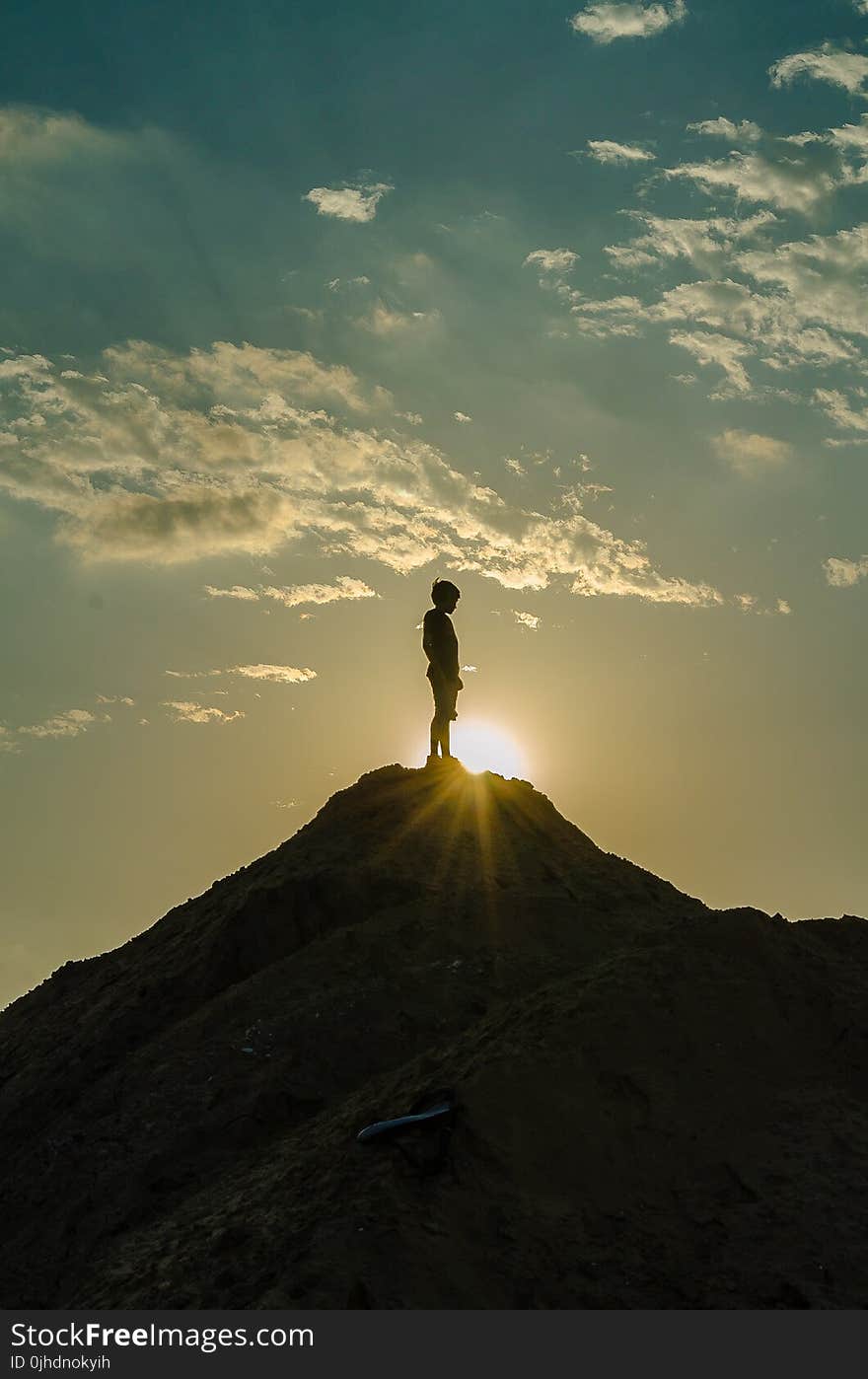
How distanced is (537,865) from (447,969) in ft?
11.1

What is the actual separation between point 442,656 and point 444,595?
3.40 feet

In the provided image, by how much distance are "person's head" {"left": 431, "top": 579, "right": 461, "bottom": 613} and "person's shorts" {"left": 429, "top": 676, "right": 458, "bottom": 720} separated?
121cm

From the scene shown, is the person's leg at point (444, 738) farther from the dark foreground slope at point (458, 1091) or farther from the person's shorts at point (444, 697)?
the dark foreground slope at point (458, 1091)

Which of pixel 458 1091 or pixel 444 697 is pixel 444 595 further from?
pixel 458 1091

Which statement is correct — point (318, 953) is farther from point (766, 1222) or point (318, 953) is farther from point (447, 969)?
point (766, 1222)

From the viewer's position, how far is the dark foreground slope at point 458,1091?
1066cm

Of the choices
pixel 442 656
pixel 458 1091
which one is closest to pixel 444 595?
pixel 442 656

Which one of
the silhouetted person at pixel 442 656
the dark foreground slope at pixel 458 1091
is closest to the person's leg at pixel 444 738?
the silhouetted person at pixel 442 656

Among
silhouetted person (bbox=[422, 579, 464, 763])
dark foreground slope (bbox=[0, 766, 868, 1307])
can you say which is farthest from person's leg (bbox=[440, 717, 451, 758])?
dark foreground slope (bbox=[0, 766, 868, 1307])

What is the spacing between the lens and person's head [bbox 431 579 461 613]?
72.2 ft

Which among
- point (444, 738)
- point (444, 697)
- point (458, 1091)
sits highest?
point (444, 697)

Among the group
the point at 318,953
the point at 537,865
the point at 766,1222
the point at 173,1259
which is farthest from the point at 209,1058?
the point at 766,1222

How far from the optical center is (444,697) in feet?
71.8
